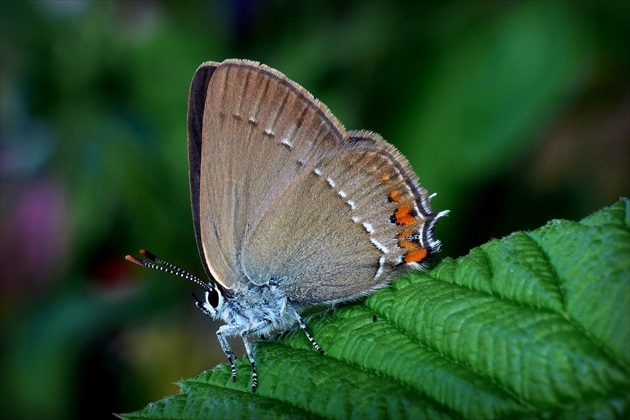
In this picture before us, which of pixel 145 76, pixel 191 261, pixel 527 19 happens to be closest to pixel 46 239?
pixel 191 261

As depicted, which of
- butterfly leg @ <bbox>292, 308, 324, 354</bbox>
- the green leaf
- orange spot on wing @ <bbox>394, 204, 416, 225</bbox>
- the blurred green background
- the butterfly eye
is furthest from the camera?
the blurred green background

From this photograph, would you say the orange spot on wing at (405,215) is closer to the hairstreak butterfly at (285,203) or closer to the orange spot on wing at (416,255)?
the hairstreak butterfly at (285,203)

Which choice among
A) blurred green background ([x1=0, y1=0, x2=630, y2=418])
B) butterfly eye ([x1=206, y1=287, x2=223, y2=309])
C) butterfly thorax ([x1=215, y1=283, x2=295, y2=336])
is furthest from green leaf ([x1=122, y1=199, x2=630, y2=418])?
blurred green background ([x1=0, y1=0, x2=630, y2=418])

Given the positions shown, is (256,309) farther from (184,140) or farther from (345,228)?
(184,140)

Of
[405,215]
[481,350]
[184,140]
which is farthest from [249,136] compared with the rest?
[184,140]

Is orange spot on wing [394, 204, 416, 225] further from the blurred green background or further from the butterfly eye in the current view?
the blurred green background

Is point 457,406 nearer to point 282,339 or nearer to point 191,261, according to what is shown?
point 282,339

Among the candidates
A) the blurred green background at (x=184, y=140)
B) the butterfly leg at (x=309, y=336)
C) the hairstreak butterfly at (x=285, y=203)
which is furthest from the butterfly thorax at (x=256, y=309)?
the blurred green background at (x=184, y=140)
